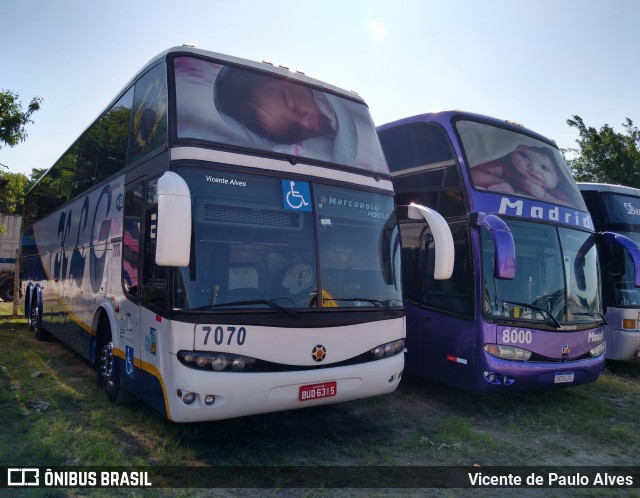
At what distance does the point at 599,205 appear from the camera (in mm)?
10531

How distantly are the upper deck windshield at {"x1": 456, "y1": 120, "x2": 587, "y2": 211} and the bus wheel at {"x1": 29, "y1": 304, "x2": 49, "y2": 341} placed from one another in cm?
937

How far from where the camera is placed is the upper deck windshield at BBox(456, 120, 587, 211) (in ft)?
23.8

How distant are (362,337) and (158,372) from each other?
6.47ft

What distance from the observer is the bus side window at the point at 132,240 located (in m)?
5.46

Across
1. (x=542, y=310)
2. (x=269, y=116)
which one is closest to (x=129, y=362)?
(x=269, y=116)

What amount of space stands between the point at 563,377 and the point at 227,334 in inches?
184

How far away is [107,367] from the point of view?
6645 millimetres

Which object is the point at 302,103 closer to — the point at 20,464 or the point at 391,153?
the point at 391,153

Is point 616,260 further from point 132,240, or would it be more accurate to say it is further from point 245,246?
point 132,240

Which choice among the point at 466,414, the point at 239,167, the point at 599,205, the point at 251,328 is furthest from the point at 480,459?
the point at 599,205

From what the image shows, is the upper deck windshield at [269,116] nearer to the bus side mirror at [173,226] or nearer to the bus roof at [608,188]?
the bus side mirror at [173,226]

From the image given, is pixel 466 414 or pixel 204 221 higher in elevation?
pixel 204 221

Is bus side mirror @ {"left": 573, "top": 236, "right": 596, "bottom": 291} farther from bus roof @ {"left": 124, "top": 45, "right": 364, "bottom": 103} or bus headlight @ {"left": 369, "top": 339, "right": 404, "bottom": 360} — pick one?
bus roof @ {"left": 124, "top": 45, "right": 364, "bottom": 103}

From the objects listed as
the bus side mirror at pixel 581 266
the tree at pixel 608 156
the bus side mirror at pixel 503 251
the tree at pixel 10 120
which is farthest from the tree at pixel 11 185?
the tree at pixel 608 156
